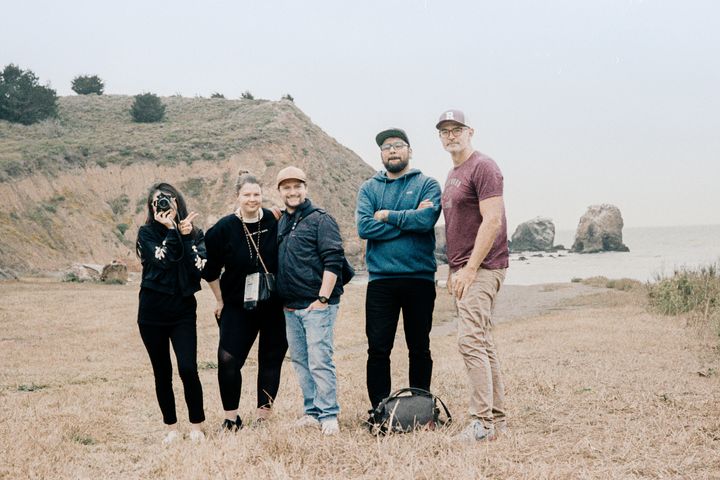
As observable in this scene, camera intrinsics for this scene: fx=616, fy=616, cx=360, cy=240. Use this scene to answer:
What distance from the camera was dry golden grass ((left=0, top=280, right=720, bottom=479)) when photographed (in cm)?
368

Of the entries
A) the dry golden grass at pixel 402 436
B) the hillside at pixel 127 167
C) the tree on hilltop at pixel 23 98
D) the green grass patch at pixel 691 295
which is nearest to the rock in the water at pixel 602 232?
the hillside at pixel 127 167

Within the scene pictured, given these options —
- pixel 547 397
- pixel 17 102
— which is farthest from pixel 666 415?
pixel 17 102

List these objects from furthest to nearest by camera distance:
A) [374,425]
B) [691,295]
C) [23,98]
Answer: [23,98], [691,295], [374,425]

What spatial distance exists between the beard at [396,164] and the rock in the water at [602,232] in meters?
76.3

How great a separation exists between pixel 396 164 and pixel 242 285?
1512 millimetres

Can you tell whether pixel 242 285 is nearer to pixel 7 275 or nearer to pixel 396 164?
pixel 396 164

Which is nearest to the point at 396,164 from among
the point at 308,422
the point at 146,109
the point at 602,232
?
the point at 308,422

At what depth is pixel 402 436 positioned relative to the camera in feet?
13.5

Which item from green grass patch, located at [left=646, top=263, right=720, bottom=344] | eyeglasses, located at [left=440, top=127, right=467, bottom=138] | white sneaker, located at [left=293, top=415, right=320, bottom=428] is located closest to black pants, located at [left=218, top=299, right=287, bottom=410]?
white sneaker, located at [left=293, top=415, right=320, bottom=428]

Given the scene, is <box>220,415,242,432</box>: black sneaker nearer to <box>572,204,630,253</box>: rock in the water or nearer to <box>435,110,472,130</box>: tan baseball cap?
<box>435,110,472,130</box>: tan baseball cap

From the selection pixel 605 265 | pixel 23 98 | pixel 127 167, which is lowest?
pixel 605 265

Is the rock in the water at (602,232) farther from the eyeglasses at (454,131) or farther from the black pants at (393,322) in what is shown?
the eyeglasses at (454,131)

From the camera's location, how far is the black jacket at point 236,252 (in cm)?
477

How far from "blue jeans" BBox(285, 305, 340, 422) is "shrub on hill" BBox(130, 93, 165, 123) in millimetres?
51982
